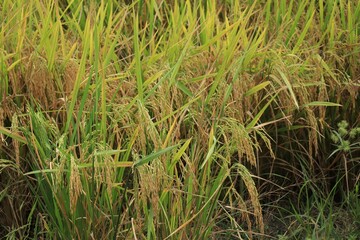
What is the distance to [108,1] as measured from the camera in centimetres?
303

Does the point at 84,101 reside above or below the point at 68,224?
above

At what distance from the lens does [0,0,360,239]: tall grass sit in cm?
220

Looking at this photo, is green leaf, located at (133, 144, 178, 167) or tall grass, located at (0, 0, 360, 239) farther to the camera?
tall grass, located at (0, 0, 360, 239)

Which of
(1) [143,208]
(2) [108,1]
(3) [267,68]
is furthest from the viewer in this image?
(2) [108,1]

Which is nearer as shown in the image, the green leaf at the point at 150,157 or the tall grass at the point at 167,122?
the green leaf at the point at 150,157

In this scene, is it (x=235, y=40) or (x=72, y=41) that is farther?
(x=72, y=41)

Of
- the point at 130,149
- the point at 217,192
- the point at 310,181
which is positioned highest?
the point at 130,149

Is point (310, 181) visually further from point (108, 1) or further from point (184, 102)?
point (108, 1)

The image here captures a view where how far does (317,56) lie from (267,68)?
19 centimetres

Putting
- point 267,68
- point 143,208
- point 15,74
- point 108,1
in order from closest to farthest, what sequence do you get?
1. point 143,208
2. point 15,74
3. point 267,68
4. point 108,1

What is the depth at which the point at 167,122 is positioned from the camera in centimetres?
241

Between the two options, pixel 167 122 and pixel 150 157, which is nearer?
pixel 150 157

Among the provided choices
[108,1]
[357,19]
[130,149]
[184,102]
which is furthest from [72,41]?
[357,19]

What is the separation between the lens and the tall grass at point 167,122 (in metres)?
2.20
